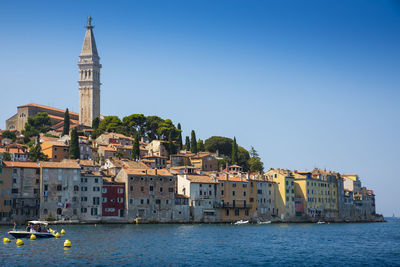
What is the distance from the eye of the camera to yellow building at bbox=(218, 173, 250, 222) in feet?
282

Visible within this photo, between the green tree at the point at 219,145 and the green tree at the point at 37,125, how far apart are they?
36.5 metres

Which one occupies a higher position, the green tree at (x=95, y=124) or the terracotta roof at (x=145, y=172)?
the green tree at (x=95, y=124)

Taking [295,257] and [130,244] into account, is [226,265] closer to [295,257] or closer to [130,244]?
[295,257]

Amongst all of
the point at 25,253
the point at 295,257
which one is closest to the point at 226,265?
the point at 295,257

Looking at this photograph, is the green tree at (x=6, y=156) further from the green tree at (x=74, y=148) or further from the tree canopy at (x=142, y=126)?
the tree canopy at (x=142, y=126)

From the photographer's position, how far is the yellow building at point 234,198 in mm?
86062

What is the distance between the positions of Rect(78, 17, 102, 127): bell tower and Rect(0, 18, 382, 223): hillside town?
254 mm

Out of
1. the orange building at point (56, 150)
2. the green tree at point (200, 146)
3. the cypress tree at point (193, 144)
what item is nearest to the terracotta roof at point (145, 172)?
the orange building at point (56, 150)

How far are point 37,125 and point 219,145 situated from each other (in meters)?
41.5

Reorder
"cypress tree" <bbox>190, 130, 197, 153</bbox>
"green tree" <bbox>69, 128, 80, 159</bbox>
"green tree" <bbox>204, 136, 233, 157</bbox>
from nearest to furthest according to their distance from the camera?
1. "green tree" <bbox>69, 128, 80, 159</bbox>
2. "cypress tree" <bbox>190, 130, 197, 153</bbox>
3. "green tree" <bbox>204, 136, 233, 157</bbox>

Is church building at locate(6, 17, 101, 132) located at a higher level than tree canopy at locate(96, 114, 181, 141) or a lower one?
higher

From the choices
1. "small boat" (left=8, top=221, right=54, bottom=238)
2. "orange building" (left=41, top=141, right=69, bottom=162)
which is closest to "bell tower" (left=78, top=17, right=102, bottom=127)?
"orange building" (left=41, top=141, right=69, bottom=162)

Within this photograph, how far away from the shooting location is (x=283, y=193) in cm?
9531

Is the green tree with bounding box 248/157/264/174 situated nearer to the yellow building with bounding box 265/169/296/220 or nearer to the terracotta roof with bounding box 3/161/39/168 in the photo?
the yellow building with bounding box 265/169/296/220
